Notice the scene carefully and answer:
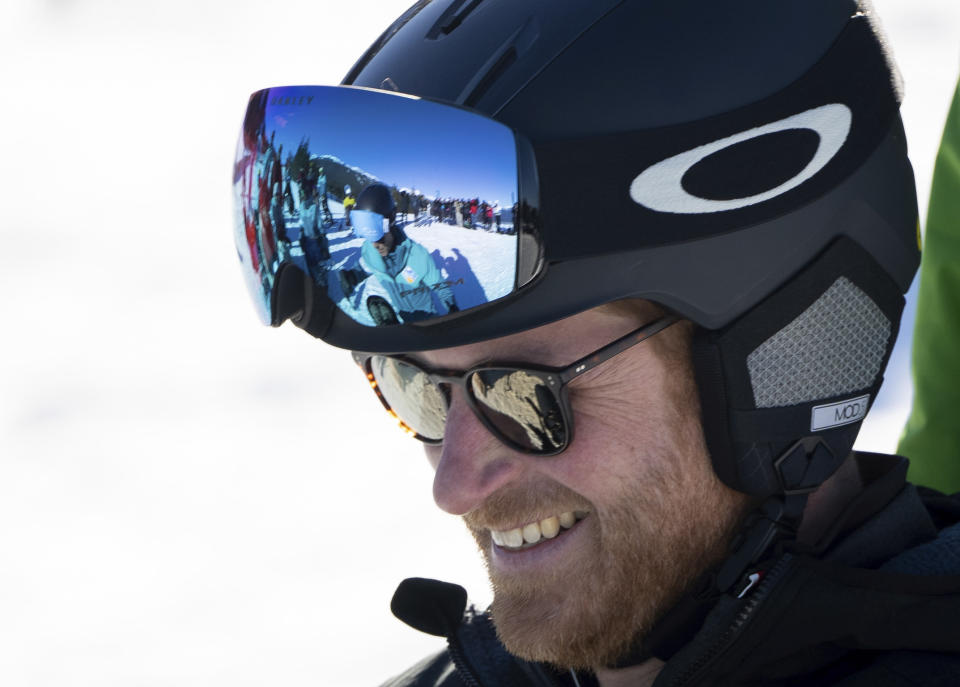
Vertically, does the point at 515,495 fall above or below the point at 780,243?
below

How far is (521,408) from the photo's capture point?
72.3 inches

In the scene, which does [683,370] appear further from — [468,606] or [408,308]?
[468,606]

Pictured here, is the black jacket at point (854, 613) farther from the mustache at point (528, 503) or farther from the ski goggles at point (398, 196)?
the ski goggles at point (398, 196)

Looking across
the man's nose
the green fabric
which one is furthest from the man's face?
the green fabric

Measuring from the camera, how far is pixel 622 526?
1874 millimetres

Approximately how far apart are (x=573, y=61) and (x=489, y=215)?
10.5 inches

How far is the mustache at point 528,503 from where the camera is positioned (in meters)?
1.90

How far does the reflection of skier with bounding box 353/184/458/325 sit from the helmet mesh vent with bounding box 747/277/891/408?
0.47 metres

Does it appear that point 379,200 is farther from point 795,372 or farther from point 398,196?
point 795,372

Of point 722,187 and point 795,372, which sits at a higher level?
point 722,187

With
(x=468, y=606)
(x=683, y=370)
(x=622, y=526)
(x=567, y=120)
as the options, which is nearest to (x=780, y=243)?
(x=683, y=370)

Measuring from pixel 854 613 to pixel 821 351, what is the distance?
39 cm

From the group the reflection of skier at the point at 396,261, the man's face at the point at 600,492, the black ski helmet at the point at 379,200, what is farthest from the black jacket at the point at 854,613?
the black ski helmet at the point at 379,200

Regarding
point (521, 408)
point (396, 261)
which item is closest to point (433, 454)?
point (521, 408)
